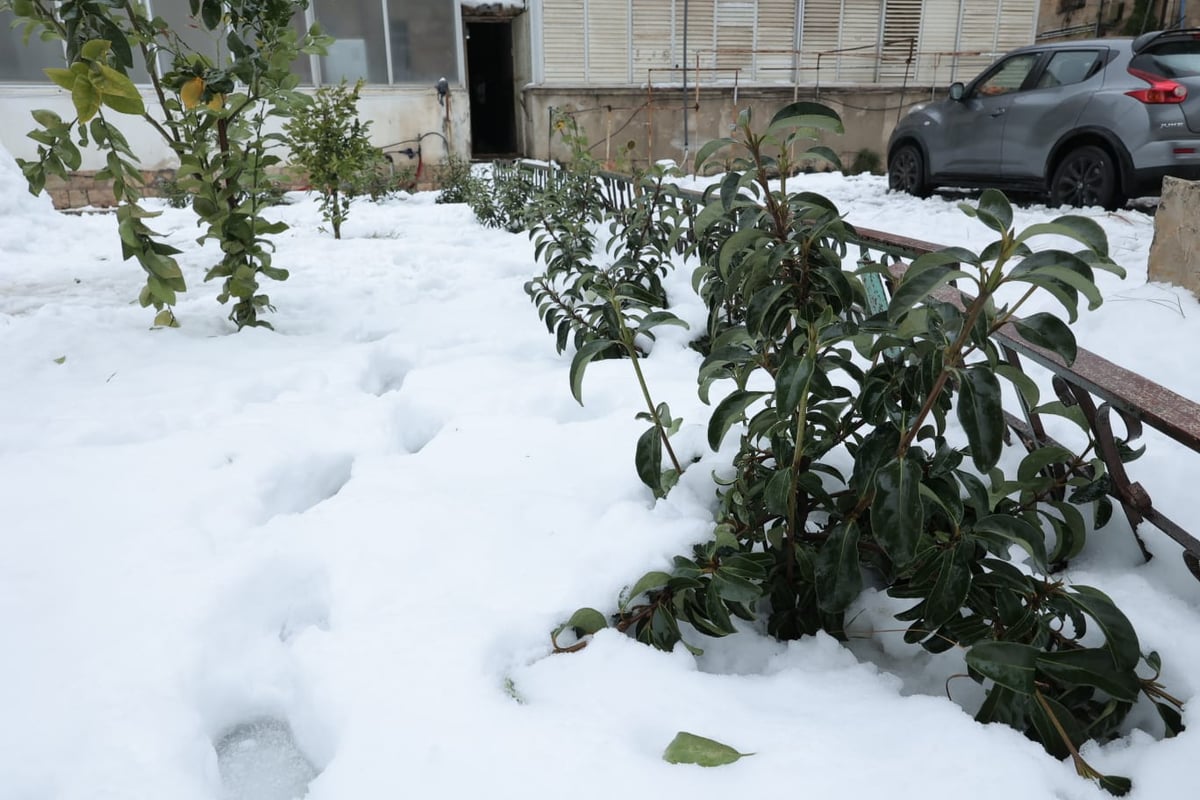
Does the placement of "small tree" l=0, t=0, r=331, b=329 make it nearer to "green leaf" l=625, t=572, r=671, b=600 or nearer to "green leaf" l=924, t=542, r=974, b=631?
"green leaf" l=625, t=572, r=671, b=600

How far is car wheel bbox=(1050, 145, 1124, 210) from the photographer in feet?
21.2

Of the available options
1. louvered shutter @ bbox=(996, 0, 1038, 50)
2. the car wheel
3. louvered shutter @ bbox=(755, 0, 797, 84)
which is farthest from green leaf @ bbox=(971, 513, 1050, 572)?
louvered shutter @ bbox=(996, 0, 1038, 50)

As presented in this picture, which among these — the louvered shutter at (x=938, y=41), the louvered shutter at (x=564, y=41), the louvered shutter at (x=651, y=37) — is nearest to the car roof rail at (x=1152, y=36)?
the louvered shutter at (x=651, y=37)

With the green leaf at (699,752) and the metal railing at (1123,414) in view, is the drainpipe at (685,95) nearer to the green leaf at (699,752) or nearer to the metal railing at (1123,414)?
the metal railing at (1123,414)

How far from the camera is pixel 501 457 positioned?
7.64 feet

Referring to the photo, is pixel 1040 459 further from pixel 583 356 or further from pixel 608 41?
pixel 608 41

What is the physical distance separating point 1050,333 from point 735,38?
14623 mm

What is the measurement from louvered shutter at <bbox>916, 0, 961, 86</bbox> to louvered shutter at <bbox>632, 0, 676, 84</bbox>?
16.7ft

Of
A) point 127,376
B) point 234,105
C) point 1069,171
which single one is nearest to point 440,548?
point 127,376

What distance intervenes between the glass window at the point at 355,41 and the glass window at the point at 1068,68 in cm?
987

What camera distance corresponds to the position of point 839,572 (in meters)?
1.45

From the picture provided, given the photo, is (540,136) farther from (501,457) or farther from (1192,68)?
(501,457)

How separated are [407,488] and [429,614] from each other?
0.59m

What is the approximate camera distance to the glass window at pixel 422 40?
12.8 metres
